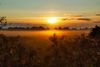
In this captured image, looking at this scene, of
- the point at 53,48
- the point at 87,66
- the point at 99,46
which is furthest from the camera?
the point at 99,46

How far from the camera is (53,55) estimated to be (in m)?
15.6

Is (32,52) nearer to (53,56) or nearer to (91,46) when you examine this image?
(53,56)

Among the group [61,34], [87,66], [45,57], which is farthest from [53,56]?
[61,34]

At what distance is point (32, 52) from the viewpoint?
→ 15.4 m

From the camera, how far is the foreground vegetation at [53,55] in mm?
14805

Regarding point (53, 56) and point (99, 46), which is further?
point (99, 46)

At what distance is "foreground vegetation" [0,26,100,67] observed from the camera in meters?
14.8

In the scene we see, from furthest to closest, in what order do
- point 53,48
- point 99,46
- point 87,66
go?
point 99,46
point 53,48
point 87,66

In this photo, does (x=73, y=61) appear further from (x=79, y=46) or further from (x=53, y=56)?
(x=79, y=46)

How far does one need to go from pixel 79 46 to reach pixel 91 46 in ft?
1.42

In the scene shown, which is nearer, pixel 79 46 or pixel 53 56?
pixel 53 56

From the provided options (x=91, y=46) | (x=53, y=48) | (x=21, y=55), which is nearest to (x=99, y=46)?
(x=91, y=46)

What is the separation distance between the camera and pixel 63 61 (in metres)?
15.2

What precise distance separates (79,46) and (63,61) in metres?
1.99
